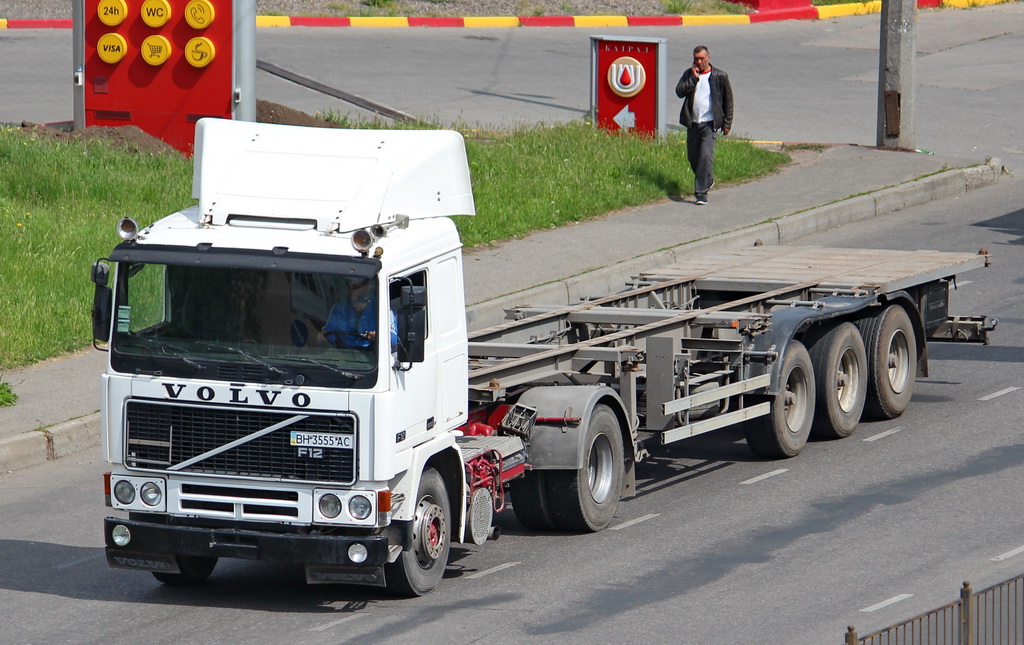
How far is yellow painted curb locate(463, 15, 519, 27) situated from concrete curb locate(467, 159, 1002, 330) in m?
13.5

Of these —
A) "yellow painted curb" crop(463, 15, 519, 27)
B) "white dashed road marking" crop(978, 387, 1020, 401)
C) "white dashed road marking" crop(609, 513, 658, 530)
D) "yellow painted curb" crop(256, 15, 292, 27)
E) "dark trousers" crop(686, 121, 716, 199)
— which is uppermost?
"yellow painted curb" crop(463, 15, 519, 27)

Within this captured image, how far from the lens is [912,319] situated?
13.5m

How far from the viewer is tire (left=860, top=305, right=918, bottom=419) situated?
506 inches

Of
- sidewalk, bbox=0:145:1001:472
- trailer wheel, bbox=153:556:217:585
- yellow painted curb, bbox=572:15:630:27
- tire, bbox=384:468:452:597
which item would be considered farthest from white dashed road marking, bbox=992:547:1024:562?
yellow painted curb, bbox=572:15:630:27

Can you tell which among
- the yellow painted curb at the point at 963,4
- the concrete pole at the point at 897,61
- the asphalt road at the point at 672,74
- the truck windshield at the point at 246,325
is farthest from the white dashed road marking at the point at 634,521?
the yellow painted curb at the point at 963,4

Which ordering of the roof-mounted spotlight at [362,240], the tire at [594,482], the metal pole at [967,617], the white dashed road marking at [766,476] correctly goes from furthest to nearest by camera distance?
the white dashed road marking at [766,476], the tire at [594,482], the roof-mounted spotlight at [362,240], the metal pole at [967,617]

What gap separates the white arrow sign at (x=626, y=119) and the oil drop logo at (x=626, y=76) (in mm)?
228

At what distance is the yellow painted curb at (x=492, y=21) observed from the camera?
109 ft

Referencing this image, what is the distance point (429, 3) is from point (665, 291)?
22.6 metres

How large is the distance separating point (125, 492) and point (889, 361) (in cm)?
669

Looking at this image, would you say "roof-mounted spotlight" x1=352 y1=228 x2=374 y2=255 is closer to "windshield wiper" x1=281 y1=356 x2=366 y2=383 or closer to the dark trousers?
"windshield wiper" x1=281 y1=356 x2=366 y2=383

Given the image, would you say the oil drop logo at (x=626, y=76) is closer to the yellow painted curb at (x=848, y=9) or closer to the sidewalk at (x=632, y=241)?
the sidewalk at (x=632, y=241)

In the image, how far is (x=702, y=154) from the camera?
20062 millimetres

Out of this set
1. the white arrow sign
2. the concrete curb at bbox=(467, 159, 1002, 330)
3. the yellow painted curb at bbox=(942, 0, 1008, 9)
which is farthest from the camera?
the yellow painted curb at bbox=(942, 0, 1008, 9)
